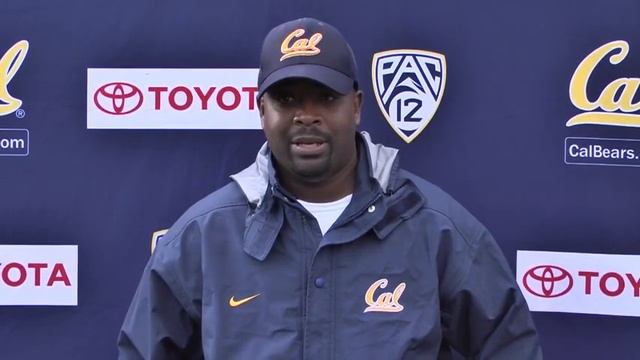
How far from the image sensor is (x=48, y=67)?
8.14 ft

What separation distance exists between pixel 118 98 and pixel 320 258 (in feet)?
3.50

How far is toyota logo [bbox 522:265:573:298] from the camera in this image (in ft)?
7.95

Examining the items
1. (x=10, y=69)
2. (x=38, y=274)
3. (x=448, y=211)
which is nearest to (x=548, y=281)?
(x=448, y=211)

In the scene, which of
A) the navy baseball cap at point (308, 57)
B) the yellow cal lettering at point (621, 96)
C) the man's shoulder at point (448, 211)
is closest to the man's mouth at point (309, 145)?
the navy baseball cap at point (308, 57)

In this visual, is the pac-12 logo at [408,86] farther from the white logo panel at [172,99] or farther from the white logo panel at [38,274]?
the white logo panel at [38,274]

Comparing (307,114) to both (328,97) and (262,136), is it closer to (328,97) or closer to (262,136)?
(328,97)

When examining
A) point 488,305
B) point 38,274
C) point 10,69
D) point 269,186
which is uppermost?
point 10,69

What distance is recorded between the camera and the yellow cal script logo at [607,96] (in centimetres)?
239

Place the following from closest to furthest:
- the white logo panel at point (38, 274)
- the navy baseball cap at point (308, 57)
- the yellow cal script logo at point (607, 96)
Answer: the navy baseball cap at point (308, 57), the yellow cal script logo at point (607, 96), the white logo panel at point (38, 274)

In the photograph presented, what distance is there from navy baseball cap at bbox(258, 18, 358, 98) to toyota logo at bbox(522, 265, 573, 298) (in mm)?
987

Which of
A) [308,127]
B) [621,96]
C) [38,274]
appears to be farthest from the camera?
[38,274]

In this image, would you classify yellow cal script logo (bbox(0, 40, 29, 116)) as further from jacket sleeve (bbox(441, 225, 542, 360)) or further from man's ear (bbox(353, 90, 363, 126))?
jacket sleeve (bbox(441, 225, 542, 360))

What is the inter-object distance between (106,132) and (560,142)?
1254 mm

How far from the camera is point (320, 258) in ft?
5.44
